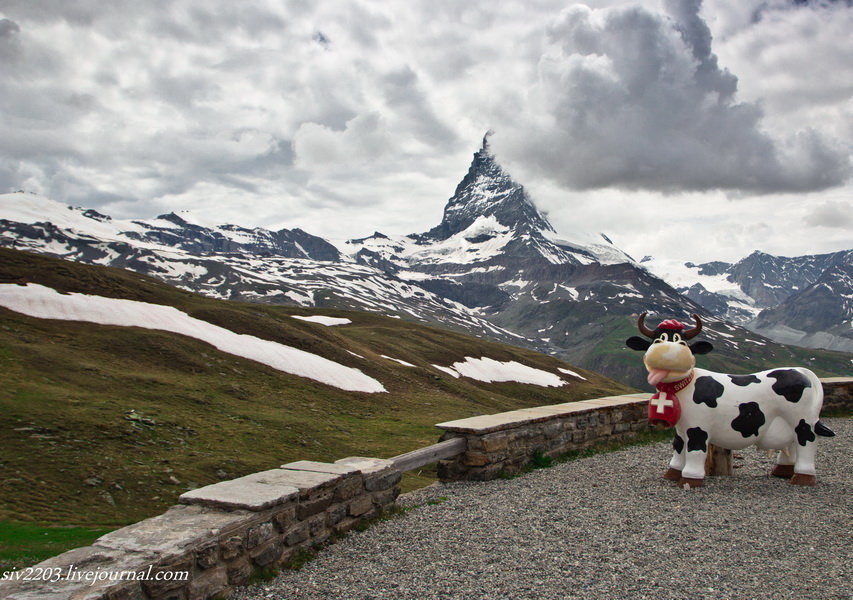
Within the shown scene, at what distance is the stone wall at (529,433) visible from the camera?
45.4ft

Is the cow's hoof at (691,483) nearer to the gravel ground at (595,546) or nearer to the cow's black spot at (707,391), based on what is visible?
the gravel ground at (595,546)

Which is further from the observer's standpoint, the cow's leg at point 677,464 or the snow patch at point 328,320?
the snow patch at point 328,320

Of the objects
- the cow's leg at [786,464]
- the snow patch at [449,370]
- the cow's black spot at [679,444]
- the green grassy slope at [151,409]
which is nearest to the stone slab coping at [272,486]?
the green grassy slope at [151,409]

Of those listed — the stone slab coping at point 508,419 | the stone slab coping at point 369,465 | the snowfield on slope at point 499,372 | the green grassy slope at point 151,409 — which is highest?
the stone slab coping at point 508,419

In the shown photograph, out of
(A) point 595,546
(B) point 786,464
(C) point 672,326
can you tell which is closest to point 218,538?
(A) point 595,546

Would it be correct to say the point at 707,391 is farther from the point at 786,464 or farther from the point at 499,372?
the point at 499,372

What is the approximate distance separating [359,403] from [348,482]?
25338 millimetres

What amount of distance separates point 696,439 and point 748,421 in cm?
123

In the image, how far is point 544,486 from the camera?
1323 centimetres

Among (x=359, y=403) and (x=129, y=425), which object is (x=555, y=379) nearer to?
(x=359, y=403)

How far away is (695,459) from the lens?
13227mm

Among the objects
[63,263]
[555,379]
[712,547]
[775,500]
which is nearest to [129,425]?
[712,547]

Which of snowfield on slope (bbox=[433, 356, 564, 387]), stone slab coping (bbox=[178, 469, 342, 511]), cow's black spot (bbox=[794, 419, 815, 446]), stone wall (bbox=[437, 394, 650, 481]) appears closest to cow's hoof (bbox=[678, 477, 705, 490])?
cow's black spot (bbox=[794, 419, 815, 446])

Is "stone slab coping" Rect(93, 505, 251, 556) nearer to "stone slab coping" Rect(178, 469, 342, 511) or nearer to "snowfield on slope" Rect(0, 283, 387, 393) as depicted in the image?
"stone slab coping" Rect(178, 469, 342, 511)
